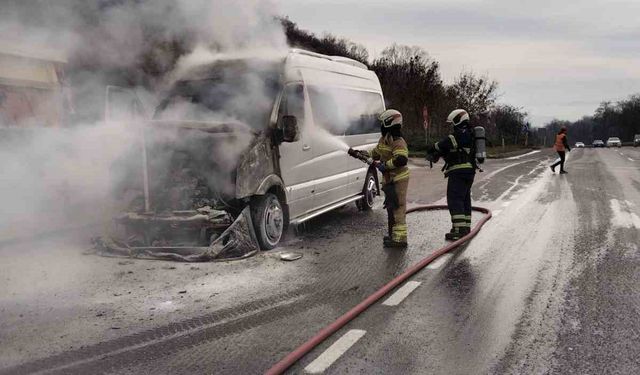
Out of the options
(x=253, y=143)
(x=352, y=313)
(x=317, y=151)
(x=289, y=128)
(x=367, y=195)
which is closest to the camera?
(x=352, y=313)

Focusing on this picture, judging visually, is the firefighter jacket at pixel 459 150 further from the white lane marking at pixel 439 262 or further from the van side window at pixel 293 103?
the van side window at pixel 293 103

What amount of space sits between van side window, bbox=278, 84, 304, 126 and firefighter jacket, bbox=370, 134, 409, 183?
44.1 inches

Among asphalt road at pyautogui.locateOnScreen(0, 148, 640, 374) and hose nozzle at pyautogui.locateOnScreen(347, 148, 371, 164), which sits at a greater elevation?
hose nozzle at pyautogui.locateOnScreen(347, 148, 371, 164)

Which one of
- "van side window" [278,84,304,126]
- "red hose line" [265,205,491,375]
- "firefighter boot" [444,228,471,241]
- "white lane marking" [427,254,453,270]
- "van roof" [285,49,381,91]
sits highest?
"van roof" [285,49,381,91]

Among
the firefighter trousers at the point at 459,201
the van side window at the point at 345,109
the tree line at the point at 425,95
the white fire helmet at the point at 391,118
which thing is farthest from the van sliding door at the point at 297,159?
the tree line at the point at 425,95

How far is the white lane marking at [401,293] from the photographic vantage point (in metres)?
4.70

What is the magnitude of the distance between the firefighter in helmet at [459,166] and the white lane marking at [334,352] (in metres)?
3.65

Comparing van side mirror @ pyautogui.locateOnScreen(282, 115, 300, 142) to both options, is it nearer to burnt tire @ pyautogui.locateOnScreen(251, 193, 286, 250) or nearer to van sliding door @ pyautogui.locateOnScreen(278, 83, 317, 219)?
van sliding door @ pyautogui.locateOnScreen(278, 83, 317, 219)

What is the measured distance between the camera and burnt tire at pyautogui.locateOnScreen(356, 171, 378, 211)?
32.7 feet

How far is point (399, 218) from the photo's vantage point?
7008 mm

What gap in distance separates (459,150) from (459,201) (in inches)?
27.4

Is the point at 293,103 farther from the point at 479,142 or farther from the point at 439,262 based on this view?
the point at 439,262

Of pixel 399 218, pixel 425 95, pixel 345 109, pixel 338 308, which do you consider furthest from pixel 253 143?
pixel 425 95

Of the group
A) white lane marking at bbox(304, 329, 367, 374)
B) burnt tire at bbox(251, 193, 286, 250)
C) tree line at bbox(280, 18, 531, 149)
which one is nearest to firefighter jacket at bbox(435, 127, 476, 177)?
burnt tire at bbox(251, 193, 286, 250)
